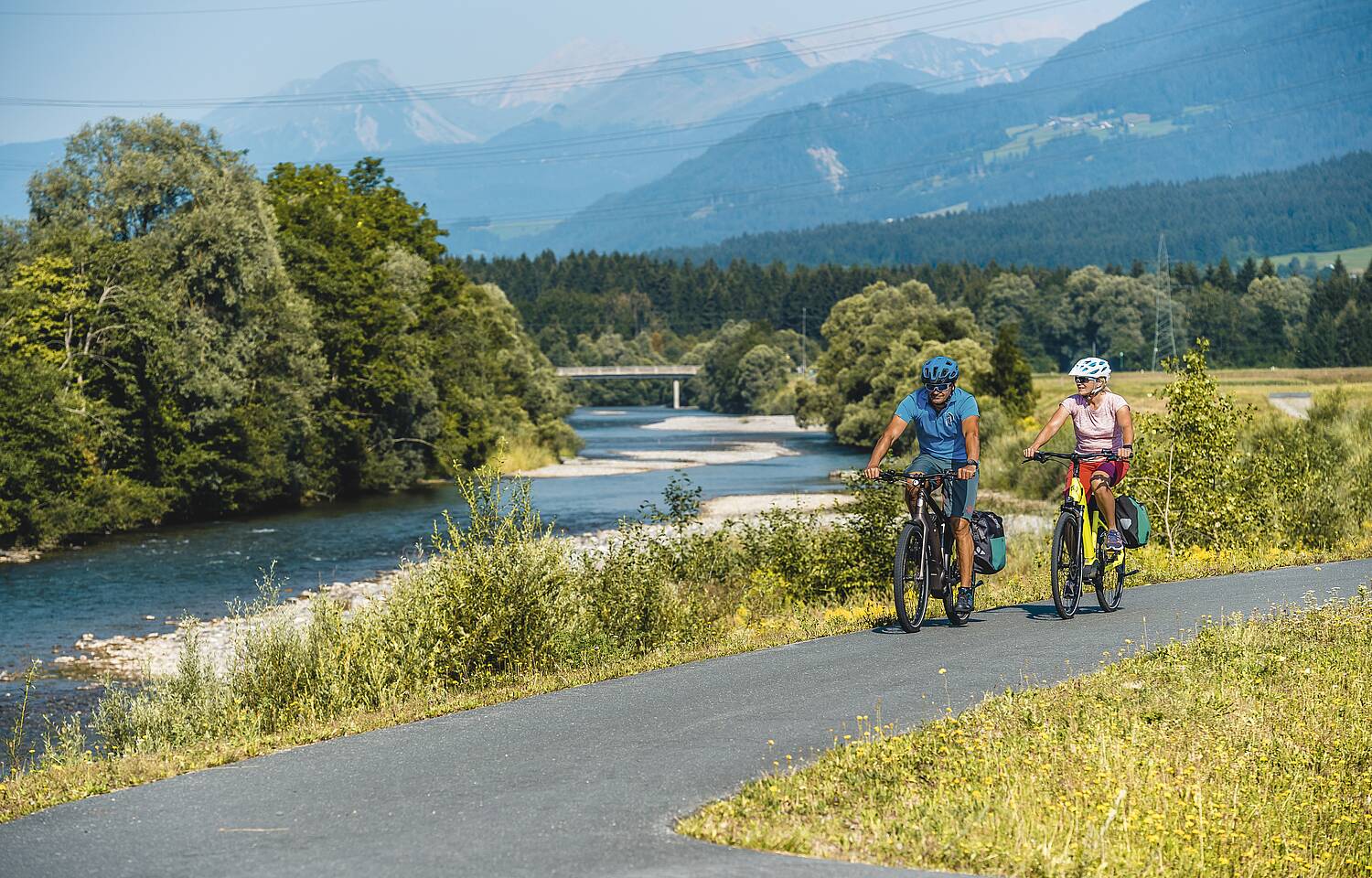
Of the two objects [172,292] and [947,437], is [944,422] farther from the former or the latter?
[172,292]

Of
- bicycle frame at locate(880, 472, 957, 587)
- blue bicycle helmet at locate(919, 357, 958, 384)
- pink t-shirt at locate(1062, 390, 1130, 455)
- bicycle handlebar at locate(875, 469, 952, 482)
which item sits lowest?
bicycle frame at locate(880, 472, 957, 587)

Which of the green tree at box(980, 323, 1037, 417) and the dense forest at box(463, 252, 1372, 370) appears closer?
the green tree at box(980, 323, 1037, 417)

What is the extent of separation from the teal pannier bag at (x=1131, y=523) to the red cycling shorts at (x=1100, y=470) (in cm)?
32

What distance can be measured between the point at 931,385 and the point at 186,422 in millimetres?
37953

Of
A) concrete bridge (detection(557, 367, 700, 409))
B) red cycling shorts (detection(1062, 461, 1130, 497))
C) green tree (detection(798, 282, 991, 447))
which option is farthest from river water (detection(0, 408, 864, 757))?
concrete bridge (detection(557, 367, 700, 409))

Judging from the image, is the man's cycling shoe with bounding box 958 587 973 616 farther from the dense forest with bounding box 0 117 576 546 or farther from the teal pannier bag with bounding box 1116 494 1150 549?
the dense forest with bounding box 0 117 576 546

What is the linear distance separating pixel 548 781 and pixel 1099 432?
7855mm

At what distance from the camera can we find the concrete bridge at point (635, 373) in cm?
14888

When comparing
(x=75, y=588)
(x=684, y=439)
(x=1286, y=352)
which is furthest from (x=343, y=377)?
(x=1286, y=352)

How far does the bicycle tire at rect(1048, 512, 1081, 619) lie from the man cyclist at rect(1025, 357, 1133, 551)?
372 mm

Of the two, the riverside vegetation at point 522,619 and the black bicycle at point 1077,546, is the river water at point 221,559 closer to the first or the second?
the riverside vegetation at point 522,619

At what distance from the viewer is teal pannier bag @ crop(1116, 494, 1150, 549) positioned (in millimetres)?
14023

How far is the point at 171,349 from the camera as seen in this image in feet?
146

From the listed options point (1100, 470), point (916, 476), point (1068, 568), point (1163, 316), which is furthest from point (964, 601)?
point (1163, 316)
